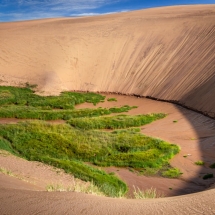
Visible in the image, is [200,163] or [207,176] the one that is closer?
[207,176]

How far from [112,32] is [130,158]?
2609cm

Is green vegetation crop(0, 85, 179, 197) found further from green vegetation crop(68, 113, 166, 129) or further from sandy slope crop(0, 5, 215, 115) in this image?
sandy slope crop(0, 5, 215, 115)

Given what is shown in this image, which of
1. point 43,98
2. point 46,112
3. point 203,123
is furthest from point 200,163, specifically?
point 43,98

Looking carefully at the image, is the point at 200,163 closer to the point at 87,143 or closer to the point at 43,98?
the point at 87,143

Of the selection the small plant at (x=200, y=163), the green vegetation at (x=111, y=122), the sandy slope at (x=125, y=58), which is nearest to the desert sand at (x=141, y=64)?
the sandy slope at (x=125, y=58)

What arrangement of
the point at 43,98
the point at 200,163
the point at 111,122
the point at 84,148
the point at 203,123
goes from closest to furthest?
the point at 200,163
the point at 84,148
the point at 203,123
the point at 111,122
the point at 43,98

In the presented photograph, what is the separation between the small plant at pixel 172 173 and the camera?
13.4 metres

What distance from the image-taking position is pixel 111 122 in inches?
802

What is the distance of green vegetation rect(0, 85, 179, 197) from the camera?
1373 cm

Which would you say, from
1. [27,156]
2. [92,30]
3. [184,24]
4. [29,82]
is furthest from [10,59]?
[27,156]

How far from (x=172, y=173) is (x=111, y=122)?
7.38m

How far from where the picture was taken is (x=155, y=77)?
30.0 m

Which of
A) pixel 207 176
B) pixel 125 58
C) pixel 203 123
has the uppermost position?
pixel 125 58

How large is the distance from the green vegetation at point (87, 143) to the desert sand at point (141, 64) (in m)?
0.98
